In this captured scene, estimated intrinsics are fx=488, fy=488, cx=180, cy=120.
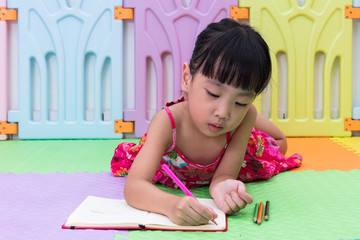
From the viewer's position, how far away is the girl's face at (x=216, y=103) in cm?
93

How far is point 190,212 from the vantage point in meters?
0.83

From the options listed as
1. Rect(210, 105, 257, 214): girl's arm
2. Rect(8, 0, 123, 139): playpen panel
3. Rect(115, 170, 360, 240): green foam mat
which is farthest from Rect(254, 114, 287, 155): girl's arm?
Rect(8, 0, 123, 139): playpen panel

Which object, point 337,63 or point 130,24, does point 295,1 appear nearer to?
point 337,63

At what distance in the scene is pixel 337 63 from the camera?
2.04 meters

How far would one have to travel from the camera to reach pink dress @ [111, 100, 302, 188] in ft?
3.73

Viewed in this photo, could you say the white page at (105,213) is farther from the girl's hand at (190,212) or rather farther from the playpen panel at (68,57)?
the playpen panel at (68,57)

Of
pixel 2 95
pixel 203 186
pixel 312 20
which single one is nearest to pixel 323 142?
pixel 312 20

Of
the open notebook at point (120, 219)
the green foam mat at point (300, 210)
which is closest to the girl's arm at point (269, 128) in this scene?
the green foam mat at point (300, 210)

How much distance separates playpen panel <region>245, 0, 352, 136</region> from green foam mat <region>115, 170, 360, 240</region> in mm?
686

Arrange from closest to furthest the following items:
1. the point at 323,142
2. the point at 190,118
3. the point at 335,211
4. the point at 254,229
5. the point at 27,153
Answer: the point at 254,229
the point at 335,211
the point at 190,118
the point at 27,153
the point at 323,142

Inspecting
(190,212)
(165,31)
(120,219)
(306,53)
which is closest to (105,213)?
(120,219)

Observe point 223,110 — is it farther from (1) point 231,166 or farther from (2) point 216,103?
(1) point 231,166

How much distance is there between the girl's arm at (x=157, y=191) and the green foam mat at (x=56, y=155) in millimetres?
411

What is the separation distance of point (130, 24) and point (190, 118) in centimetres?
101
